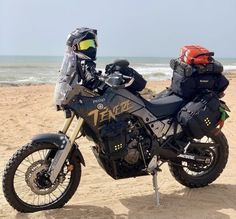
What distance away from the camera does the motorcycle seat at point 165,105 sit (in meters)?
5.43

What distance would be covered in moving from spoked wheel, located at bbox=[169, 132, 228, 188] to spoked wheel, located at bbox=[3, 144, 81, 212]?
1.36m

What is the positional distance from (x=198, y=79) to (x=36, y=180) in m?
2.13

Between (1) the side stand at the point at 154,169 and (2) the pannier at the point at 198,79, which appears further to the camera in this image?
(2) the pannier at the point at 198,79

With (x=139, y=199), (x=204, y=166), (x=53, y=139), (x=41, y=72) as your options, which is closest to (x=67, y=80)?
(x=53, y=139)

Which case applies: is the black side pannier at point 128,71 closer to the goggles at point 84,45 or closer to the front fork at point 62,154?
the goggles at point 84,45

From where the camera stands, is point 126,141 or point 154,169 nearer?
point 126,141

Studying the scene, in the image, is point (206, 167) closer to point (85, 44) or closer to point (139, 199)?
point (139, 199)

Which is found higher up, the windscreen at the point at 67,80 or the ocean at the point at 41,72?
the windscreen at the point at 67,80

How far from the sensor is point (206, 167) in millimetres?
5996

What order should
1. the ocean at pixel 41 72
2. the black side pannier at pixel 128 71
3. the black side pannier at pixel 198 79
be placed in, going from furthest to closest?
1. the ocean at pixel 41 72
2. the black side pannier at pixel 198 79
3. the black side pannier at pixel 128 71

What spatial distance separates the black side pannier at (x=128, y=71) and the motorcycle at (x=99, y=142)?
0.02 meters

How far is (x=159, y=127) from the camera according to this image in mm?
5469

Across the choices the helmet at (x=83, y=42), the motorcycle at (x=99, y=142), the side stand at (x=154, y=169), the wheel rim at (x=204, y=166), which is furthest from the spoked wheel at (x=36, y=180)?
the wheel rim at (x=204, y=166)

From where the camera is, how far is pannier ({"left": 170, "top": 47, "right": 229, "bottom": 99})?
5512 millimetres
